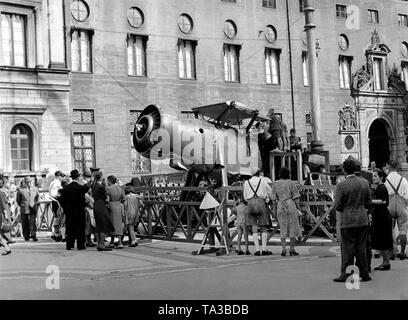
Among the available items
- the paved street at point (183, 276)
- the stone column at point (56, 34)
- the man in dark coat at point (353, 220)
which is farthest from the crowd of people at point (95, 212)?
the stone column at point (56, 34)

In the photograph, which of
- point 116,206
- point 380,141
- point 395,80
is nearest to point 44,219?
point 116,206

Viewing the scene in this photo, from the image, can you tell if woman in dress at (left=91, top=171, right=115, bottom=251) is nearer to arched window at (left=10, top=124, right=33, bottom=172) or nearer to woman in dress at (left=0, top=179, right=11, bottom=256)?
woman in dress at (left=0, top=179, right=11, bottom=256)

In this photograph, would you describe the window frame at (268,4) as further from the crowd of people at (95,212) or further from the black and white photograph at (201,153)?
the crowd of people at (95,212)

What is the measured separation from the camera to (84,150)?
85.8ft

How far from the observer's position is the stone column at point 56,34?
24484 mm

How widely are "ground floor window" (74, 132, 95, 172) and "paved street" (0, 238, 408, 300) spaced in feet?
41.1

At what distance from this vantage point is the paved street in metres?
8.03

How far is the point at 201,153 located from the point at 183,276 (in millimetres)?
6603

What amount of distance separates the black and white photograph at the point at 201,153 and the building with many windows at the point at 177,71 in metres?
0.08

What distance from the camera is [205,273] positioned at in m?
9.96

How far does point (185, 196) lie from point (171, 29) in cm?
1430

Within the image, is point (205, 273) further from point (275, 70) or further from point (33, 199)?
point (275, 70)

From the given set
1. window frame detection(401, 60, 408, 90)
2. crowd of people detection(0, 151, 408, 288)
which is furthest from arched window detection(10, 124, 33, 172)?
window frame detection(401, 60, 408, 90)

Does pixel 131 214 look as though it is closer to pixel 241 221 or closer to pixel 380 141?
pixel 241 221
